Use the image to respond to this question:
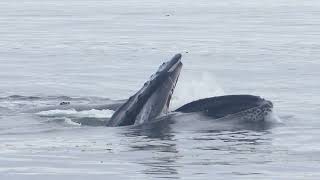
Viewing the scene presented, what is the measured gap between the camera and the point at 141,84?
2630cm

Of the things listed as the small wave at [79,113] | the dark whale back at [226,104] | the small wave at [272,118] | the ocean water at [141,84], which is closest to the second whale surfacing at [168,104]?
the dark whale back at [226,104]

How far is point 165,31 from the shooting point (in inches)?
1860

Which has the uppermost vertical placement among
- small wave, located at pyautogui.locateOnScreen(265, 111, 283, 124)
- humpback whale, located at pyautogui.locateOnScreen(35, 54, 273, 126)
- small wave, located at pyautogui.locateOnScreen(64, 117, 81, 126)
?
humpback whale, located at pyautogui.locateOnScreen(35, 54, 273, 126)

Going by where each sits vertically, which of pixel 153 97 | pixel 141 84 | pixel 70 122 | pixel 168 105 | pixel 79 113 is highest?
pixel 141 84

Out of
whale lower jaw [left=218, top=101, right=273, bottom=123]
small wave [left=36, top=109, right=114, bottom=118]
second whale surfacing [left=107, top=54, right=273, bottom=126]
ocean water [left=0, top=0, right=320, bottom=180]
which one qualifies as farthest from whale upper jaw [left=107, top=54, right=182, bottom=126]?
small wave [left=36, top=109, right=114, bottom=118]

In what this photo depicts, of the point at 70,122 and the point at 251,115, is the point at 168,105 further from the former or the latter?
the point at 70,122

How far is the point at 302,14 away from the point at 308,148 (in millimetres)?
46296

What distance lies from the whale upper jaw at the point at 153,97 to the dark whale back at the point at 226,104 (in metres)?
0.77

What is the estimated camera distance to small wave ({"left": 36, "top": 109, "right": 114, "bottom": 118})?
63.0ft

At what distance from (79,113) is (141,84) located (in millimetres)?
6783

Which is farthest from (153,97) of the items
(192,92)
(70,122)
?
(192,92)

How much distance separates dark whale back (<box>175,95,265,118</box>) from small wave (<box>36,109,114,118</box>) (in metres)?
1.80

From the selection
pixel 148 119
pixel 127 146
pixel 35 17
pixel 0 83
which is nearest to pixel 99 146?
pixel 127 146

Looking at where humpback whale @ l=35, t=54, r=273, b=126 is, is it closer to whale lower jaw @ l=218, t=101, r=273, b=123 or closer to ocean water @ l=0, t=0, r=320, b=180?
whale lower jaw @ l=218, t=101, r=273, b=123
